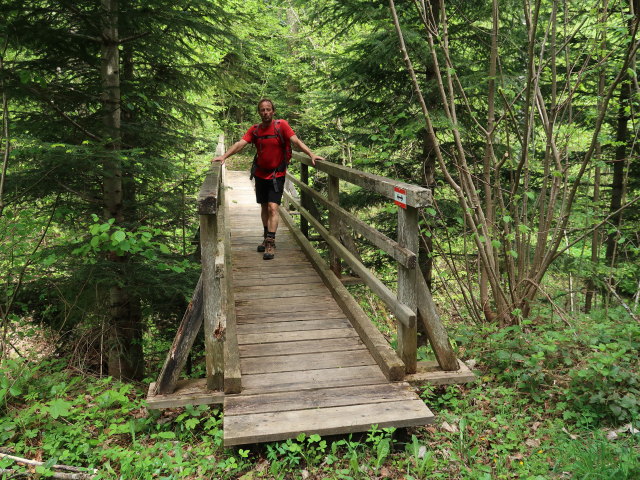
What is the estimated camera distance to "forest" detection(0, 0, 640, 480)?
3.36 m

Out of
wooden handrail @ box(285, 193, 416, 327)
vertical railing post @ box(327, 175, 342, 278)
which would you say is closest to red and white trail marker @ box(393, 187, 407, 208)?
wooden handrail @ box(285, 193, 416, 327)

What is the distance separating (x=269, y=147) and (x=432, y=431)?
3.99 metres

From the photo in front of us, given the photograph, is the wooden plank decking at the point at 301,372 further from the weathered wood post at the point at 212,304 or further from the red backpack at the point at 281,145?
the red backpack at the point at 281,145

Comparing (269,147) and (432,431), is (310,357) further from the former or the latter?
(269,147)

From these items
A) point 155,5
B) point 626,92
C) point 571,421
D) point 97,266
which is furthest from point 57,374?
point 626,92

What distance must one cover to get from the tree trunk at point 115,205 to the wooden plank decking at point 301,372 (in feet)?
4.85

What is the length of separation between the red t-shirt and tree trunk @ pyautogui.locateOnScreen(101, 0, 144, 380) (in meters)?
1.65

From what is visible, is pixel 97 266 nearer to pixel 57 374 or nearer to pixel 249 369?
pixel 57 374

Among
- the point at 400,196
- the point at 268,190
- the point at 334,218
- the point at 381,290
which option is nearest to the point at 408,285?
the point at 381,290

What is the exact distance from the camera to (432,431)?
11.9ft

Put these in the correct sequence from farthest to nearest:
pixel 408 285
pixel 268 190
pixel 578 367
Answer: pixel 268 190 → pixel 578 367 → pixel 408 285

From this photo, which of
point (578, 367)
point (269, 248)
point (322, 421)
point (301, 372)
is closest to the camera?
point (322, 421)

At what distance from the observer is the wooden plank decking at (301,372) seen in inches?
130

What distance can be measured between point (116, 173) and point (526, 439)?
17.1ft
